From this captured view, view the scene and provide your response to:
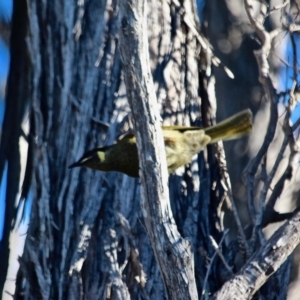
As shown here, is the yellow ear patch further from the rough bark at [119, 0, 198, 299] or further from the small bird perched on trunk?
the rough bark at [119, 0, 198, 299]

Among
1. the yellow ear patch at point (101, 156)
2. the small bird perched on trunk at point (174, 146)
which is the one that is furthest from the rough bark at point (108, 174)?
the yellow ear patch at point (101, 156)

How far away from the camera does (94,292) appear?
→ 12.2 ft

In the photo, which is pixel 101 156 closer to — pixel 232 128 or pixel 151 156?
pixel 232 128

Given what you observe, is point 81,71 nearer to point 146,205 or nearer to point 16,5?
point 16,5

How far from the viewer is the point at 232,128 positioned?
404 centimetres

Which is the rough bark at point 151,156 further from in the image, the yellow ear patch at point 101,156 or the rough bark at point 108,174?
the yellow ear patch at point 101,156

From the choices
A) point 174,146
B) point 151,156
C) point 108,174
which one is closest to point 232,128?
point 174,146

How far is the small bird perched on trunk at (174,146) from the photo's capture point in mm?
3818

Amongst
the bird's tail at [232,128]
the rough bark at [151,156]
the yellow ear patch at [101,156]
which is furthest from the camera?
the bird's tail at [232,128]

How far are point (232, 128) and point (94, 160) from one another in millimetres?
794

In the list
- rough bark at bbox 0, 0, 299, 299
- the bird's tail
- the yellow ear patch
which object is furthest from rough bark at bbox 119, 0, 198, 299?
the bird's tail

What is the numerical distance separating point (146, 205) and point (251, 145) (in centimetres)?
220

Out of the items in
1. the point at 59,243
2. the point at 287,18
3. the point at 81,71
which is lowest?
the point at 59,243

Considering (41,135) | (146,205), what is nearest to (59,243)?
(41,135)
